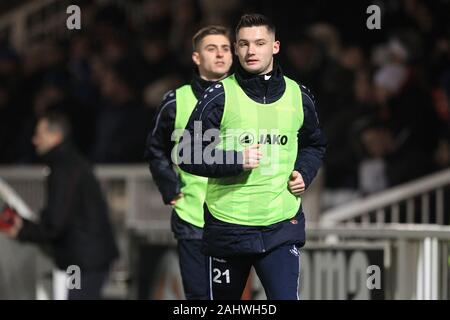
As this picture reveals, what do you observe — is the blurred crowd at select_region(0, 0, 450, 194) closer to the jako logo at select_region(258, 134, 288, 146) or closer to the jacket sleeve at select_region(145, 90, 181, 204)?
the jacket sleeve at select_region(145, 90, 181, 204)

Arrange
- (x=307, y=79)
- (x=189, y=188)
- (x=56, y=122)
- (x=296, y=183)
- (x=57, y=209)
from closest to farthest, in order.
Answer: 1. (x=296, y=183)
2. (x=189, y=188)
3. (x=57, y=209)
4. (x=56, y=122)
5. (x=307, y=79)

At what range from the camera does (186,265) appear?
9828 millimetres

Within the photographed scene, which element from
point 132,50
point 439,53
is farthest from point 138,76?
point 439,53

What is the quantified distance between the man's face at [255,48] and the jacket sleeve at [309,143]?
0.38m

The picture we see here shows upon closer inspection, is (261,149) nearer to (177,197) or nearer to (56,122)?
(177,197)

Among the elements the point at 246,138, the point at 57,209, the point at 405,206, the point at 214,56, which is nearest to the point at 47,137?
the point at 57,209

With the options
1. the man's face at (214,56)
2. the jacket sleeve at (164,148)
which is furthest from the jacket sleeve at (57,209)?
the man's face at (214,56)

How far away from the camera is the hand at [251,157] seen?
8367 mm

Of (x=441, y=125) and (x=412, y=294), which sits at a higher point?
(x=441, y=125)

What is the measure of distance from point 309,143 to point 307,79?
6.04 m

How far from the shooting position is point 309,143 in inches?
349

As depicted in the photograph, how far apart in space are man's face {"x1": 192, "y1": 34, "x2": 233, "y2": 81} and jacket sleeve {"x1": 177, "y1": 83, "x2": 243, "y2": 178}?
117 centimetres
